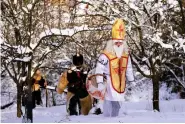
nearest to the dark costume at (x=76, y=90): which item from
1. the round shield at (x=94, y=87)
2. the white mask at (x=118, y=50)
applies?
the round shield at (x=94, y=87)

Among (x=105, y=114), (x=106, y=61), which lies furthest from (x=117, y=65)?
(x=105, y=114)

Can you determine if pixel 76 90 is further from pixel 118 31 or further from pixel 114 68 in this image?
pixel 118 31

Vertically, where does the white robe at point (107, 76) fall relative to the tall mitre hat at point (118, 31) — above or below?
below

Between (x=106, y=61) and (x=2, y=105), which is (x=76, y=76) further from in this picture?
(x=2, y=105)

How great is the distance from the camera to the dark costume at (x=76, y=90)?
9.23 meters

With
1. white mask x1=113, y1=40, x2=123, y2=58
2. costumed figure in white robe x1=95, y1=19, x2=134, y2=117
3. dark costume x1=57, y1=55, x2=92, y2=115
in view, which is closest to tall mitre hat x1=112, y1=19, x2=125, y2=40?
costumed figure in white robe x1=95, y1=19, x2=134, y2=117

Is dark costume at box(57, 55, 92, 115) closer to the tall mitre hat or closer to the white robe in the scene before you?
the white robe

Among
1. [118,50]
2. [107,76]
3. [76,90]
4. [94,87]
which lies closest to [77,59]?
[76,90]

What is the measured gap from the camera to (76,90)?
9352mm

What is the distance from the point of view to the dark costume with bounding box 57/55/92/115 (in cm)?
923

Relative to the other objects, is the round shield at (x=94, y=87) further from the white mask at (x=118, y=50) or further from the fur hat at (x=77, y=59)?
the fur hat at (x=77, y=59)

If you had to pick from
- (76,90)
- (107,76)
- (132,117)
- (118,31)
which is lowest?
(132,117)

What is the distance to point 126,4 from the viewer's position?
8.68 m

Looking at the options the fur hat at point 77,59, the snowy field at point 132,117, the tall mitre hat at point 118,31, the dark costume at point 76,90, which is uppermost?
Answer: the tall mitre hat at point 118,31
